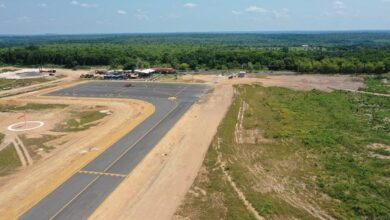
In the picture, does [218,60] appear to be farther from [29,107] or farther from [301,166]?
[301,166]

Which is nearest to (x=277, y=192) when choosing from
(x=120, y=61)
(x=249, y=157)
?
(x=249, y=157)

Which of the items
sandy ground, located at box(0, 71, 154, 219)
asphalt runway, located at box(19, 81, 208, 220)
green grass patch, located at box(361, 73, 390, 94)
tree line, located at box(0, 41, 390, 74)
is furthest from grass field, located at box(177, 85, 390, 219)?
tree line, located at box(0, 41, 390, 74)

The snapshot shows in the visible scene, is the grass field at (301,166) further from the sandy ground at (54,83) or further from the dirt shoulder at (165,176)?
the sandy ground at (54,83)

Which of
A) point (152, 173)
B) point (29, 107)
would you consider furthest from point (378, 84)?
point (29, 107)

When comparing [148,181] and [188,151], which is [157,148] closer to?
[188,151]

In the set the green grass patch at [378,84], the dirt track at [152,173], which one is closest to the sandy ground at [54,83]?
the dirt track at [152,173]

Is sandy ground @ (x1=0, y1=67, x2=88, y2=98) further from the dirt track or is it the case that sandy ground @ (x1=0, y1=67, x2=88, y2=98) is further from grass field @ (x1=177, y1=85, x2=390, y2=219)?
grass field @ (x1=177, y1=85, x2=390, y2=219)
